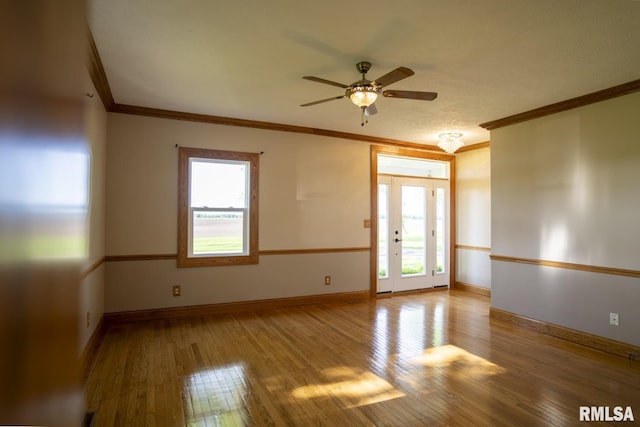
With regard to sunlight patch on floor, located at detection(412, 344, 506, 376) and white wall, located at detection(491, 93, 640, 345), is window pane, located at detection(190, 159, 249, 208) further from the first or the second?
white wall, located at detection(491, 93, 640, 345)

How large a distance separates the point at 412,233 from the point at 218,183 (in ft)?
11.3

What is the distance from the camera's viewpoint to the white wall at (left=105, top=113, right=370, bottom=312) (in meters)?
4.16

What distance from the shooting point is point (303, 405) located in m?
2.40

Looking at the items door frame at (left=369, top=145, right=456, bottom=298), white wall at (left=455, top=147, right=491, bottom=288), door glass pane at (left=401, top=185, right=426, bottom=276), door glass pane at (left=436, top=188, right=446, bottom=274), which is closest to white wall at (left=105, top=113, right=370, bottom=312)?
door frame at (left=369, top=145, right=456, bottom=298)

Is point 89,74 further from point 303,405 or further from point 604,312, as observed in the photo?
point 604,312

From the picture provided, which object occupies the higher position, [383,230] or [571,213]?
[571,213]

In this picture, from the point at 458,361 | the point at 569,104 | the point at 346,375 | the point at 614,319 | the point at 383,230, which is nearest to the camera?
the point at 346,375

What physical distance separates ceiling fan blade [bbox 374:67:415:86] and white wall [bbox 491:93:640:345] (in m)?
2.43

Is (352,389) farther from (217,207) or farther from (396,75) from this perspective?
(217,207)

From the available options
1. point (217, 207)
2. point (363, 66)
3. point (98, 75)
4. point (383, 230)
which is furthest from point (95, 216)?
point (383, 230)

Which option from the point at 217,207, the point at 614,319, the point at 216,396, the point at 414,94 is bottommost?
the point at 216,396

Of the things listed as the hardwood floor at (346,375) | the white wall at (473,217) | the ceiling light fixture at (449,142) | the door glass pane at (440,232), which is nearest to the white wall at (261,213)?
the hardwood floor at (346,375)

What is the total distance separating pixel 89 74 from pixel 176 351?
2611mm

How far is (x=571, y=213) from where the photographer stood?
12.4ft
